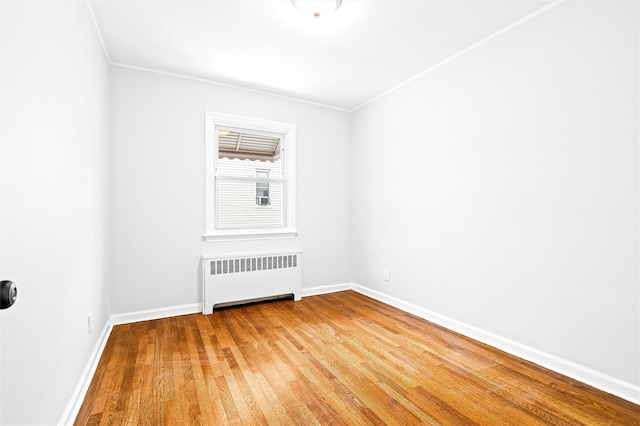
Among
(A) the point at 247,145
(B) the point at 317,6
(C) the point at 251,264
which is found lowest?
(C) the point at 251,264

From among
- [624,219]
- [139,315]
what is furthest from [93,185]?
[624,219]

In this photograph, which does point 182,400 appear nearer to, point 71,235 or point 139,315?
point 71,235

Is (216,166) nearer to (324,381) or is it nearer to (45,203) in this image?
(45,203)

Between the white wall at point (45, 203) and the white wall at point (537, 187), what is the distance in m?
2.91

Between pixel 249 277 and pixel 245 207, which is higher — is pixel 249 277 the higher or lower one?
the lower one

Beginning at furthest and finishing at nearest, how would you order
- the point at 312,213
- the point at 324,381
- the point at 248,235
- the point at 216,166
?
the point at 312,213 < the point at 248,235 < the point at 216,166 < the point at 324,381

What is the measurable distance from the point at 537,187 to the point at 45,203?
2.97 metres

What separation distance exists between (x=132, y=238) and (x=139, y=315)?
0.78 metres

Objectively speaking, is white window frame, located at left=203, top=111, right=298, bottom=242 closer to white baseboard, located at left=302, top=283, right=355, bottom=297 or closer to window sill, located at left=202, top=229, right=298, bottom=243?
window sill, located at left=202, top=229, right=298, bottom=243

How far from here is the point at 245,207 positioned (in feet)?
12.8

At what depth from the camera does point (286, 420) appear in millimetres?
1708

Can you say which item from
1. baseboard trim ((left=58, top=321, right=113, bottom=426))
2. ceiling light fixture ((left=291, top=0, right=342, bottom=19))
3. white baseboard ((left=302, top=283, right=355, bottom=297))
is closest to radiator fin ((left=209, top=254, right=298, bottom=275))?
white baseboard ((left=302, top=283, right=355, bottom=297))

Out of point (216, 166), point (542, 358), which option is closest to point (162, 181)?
point (216, 166)

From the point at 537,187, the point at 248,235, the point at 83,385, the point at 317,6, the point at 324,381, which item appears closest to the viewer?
the point at 83,385
